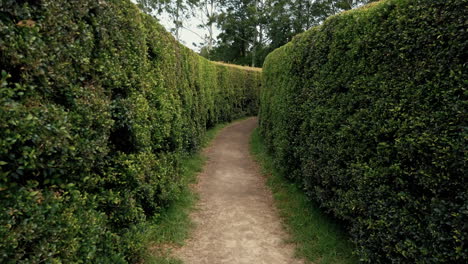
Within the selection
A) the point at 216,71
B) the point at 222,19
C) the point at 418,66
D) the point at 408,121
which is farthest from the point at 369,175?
the point at 222,19

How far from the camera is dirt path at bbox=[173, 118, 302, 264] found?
4629 millimetres

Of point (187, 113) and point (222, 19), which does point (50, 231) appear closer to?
point (187, 113)

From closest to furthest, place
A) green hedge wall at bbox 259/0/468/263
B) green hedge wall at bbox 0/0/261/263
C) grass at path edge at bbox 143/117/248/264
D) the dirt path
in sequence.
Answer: green hedge wall at bbox 0/0/261/263, green hedge wall at bbox 259/0/468/263, grass at path edge at bbox 143/117/248/264, the dirt path

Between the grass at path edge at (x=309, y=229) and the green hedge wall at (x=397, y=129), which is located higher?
the green hedge wall at (x=397, y=129)

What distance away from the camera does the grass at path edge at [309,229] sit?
451cm

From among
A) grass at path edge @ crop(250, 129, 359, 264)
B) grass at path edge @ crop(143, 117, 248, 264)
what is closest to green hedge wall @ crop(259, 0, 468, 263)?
grass at path edge @ crop(250, 129, 359, 264)

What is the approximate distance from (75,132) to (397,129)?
12.3 feet

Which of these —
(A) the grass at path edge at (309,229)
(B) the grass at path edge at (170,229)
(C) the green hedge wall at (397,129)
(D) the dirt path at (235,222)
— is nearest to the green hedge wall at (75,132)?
(B) the grass at path edge at (170,229)

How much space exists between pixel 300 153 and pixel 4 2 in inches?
233

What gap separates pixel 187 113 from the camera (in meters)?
9.55

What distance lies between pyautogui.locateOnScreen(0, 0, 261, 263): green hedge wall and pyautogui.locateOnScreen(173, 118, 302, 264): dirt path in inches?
43.1

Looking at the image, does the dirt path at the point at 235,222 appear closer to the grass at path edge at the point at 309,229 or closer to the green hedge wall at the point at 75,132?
the grass at path edge at the point at 309,229

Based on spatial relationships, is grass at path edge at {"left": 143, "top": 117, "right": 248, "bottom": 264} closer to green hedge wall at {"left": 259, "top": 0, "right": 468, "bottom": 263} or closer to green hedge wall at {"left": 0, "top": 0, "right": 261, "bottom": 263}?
green hedge wall at {"left": 0, "top": 0, "right": 261, "bottom": 263}

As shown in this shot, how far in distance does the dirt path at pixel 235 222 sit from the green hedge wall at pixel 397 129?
1.28 m
